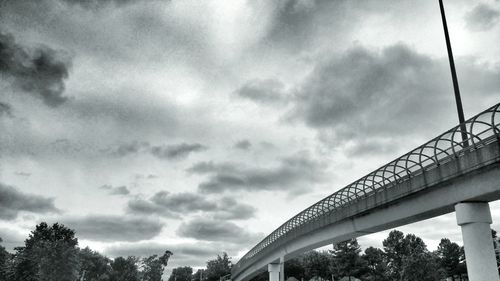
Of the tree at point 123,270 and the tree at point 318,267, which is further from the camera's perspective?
the tree at point 123,270

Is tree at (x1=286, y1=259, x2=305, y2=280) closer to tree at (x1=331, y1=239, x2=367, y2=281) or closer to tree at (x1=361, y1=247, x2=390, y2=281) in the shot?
tree at (x1=361, y1=247, x2=390, y2=281)

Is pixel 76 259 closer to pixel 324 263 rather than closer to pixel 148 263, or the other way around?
→ pixel 324 263

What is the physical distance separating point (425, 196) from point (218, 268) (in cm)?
15955

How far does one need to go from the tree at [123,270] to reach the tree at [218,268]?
102 ft

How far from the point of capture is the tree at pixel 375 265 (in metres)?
102

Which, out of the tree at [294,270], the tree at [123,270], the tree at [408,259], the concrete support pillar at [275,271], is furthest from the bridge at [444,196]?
the tree at [123,270]

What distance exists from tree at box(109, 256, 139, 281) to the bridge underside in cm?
13683

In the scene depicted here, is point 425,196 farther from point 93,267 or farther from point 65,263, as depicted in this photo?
point 93,267

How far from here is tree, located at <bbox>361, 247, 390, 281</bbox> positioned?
102 metres

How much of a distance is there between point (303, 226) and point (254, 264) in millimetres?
29353

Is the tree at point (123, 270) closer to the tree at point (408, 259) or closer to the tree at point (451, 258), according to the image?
the tree at point (408, 259)

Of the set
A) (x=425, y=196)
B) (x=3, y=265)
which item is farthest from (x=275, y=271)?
(x=3, y=265)

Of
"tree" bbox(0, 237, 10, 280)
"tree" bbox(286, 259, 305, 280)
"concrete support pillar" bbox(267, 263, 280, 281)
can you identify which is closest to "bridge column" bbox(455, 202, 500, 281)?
"concrete support pillar" bbox(267, 263, 280, 281)

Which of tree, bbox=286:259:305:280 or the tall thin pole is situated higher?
the tall thin pole
